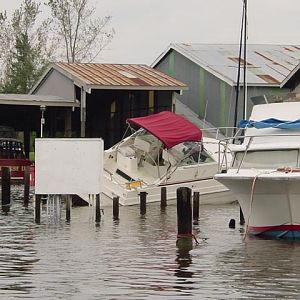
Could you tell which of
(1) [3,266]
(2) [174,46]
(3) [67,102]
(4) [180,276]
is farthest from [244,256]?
(2) [174,46]

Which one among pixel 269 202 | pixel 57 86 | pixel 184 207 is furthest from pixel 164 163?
pixel 57 86

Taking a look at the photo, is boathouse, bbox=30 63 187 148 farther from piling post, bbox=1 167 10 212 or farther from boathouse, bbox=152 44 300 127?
piling post, bbox=1 167 10 212

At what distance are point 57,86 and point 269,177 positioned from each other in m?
33.1

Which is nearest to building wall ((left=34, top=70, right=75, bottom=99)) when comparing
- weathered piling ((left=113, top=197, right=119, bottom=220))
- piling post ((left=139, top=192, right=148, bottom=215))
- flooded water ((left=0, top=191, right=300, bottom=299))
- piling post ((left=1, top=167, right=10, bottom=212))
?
piling post ((left=1, top=167, right=10, bottom=212))

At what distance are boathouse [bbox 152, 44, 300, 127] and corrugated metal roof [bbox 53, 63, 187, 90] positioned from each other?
150 inches

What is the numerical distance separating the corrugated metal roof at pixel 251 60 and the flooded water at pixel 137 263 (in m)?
25.8

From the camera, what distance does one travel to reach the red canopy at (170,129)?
3369 centimetres

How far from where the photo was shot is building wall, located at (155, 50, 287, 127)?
51438 mm

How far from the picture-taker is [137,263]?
18047 mm

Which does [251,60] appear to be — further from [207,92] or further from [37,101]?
[37,101]

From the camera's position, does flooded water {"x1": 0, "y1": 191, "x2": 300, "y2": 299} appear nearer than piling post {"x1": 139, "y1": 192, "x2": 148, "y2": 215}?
Yes

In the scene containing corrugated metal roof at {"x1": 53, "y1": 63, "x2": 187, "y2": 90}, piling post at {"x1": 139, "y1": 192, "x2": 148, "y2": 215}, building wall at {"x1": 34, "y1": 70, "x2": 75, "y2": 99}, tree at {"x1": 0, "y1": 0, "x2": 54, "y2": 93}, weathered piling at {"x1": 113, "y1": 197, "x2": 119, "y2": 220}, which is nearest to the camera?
weathered piling at {"x1": 113, "y1": 197, "x2": 119, "y2": 220}

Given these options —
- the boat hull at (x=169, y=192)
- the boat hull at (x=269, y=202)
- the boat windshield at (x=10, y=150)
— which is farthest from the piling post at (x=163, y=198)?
the boat windshield at (x=10, y=150)

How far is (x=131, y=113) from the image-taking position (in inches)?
2135
